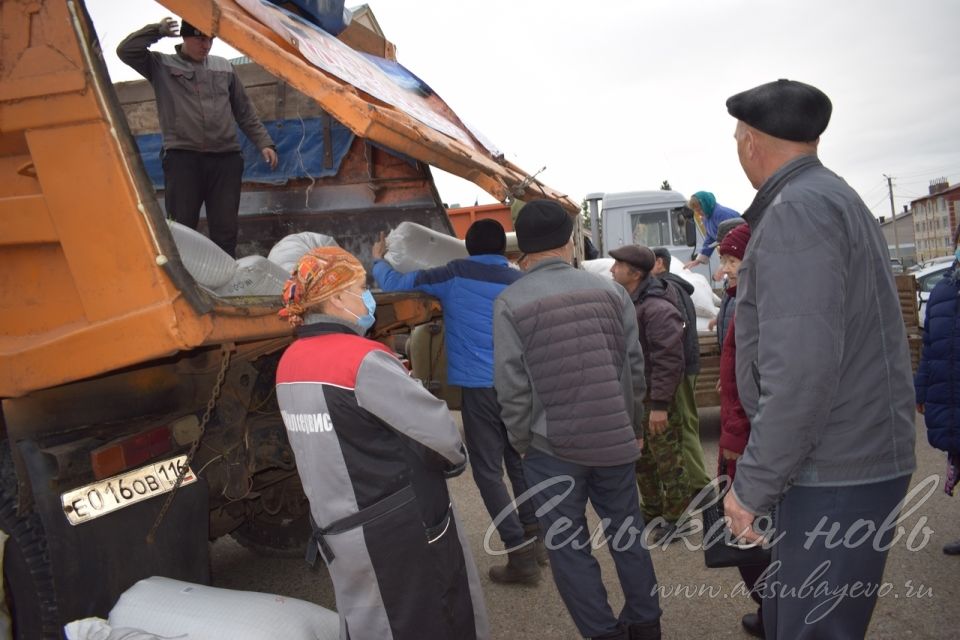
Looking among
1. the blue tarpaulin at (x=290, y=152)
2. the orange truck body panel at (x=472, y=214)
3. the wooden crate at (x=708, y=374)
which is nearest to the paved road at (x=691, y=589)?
the wooden crate at (x=708, y=374)

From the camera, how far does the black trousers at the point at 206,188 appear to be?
3939mm

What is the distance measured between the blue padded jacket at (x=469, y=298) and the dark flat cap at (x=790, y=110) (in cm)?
218

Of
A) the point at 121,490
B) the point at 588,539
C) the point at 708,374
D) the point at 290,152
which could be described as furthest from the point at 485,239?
the point at 708,374

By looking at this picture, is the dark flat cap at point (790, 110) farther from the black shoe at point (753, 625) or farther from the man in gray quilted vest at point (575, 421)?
the black shoe at point (753, 625)

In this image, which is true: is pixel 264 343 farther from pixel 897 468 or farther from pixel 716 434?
pixel 716 434

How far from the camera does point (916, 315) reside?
6781mm

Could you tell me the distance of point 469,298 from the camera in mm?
4031

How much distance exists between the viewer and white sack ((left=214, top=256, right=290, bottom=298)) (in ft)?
9.21

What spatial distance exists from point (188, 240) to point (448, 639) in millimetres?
1657

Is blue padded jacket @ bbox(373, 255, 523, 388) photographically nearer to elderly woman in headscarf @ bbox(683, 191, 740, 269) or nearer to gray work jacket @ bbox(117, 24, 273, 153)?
gray work jacket @ bbox(117, 24, 273, 153)

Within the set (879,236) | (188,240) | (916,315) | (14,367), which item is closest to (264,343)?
(188,240)

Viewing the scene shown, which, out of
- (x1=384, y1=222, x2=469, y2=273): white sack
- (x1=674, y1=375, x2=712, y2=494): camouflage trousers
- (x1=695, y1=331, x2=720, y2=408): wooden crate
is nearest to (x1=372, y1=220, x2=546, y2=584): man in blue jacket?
(x1=384, y1=222, x2=469, y2=273): white sack

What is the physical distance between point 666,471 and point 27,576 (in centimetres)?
321

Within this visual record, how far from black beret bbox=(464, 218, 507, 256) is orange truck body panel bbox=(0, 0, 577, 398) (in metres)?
1.93
